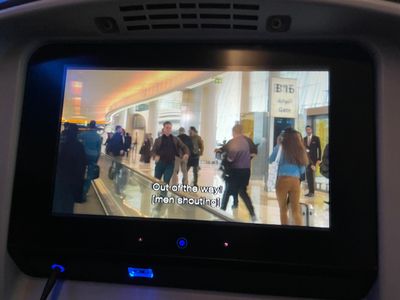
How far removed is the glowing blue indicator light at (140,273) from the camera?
0.93 metres

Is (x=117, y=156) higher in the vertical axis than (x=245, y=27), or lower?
lower

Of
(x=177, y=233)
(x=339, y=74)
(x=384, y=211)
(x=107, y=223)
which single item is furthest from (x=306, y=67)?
(x=107, y=223)

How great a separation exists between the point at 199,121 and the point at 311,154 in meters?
0.32

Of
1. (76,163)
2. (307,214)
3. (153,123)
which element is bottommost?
(307,214)

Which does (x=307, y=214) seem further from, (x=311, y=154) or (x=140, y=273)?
(x=140, y=273)

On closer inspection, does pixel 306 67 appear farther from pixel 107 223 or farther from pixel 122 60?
pixel 107 223

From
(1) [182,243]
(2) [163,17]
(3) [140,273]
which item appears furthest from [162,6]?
(3) [140,273]

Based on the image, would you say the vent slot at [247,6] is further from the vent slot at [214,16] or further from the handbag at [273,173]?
the handbag at [273,173]

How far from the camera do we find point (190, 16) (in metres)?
0.86

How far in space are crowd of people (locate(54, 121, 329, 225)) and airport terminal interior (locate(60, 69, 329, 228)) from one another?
0.01 metres

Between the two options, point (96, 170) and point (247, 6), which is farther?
point (96, 170)

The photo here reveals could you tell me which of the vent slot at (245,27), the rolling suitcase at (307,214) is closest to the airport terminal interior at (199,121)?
the rolling suitcase at (307,214)

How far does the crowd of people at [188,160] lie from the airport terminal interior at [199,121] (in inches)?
0.5

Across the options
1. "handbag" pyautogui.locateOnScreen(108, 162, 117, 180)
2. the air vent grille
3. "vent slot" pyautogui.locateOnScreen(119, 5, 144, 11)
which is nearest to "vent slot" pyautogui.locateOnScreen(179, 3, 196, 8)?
the air vent grille
